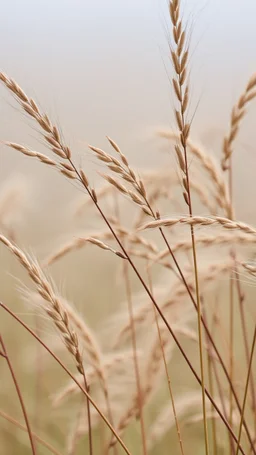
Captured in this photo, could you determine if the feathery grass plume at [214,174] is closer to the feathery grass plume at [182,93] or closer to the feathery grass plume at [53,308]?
the feathery grass plume at [182,93]

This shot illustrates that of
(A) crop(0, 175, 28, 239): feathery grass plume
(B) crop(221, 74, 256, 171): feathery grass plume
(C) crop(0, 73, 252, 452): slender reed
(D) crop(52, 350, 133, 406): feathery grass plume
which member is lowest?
(D) crop(52, 350, 133, 406): feathery grass plume

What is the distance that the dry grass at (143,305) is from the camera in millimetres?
487

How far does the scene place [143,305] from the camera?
0.77 meters

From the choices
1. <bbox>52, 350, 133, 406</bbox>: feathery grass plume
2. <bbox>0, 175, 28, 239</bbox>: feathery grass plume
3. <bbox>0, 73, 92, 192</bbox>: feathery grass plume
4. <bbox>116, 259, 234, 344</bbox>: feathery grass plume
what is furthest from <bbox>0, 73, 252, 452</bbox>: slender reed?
<bbox>0, 175, 28, 239</bbox>: feathery grass plume

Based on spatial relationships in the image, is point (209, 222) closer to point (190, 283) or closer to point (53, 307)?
point (53, 307)

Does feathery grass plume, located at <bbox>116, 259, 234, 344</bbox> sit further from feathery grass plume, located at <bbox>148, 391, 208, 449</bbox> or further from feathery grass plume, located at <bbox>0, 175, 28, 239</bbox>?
feathery grass plume, located at <bbox>0, 175, 28, 239</bbox>

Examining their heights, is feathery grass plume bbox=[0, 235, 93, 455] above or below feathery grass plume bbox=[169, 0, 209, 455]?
below

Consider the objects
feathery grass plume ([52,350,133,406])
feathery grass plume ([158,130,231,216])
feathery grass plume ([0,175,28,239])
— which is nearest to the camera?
feathery grass plume ([158,130,231,216])

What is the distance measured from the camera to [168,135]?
2.63ft

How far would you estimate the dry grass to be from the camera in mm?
487

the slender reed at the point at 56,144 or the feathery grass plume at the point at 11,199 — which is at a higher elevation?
the slender reed at the point at 56,144

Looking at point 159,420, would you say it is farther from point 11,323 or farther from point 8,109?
point 8,109

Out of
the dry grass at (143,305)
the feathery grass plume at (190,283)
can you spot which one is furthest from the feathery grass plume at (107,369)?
the feathery grass plume at (190,283)

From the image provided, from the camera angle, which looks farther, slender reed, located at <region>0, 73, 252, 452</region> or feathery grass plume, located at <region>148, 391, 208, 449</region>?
feathery grass plume, located at <region>148, 391, 208, 449</region>
